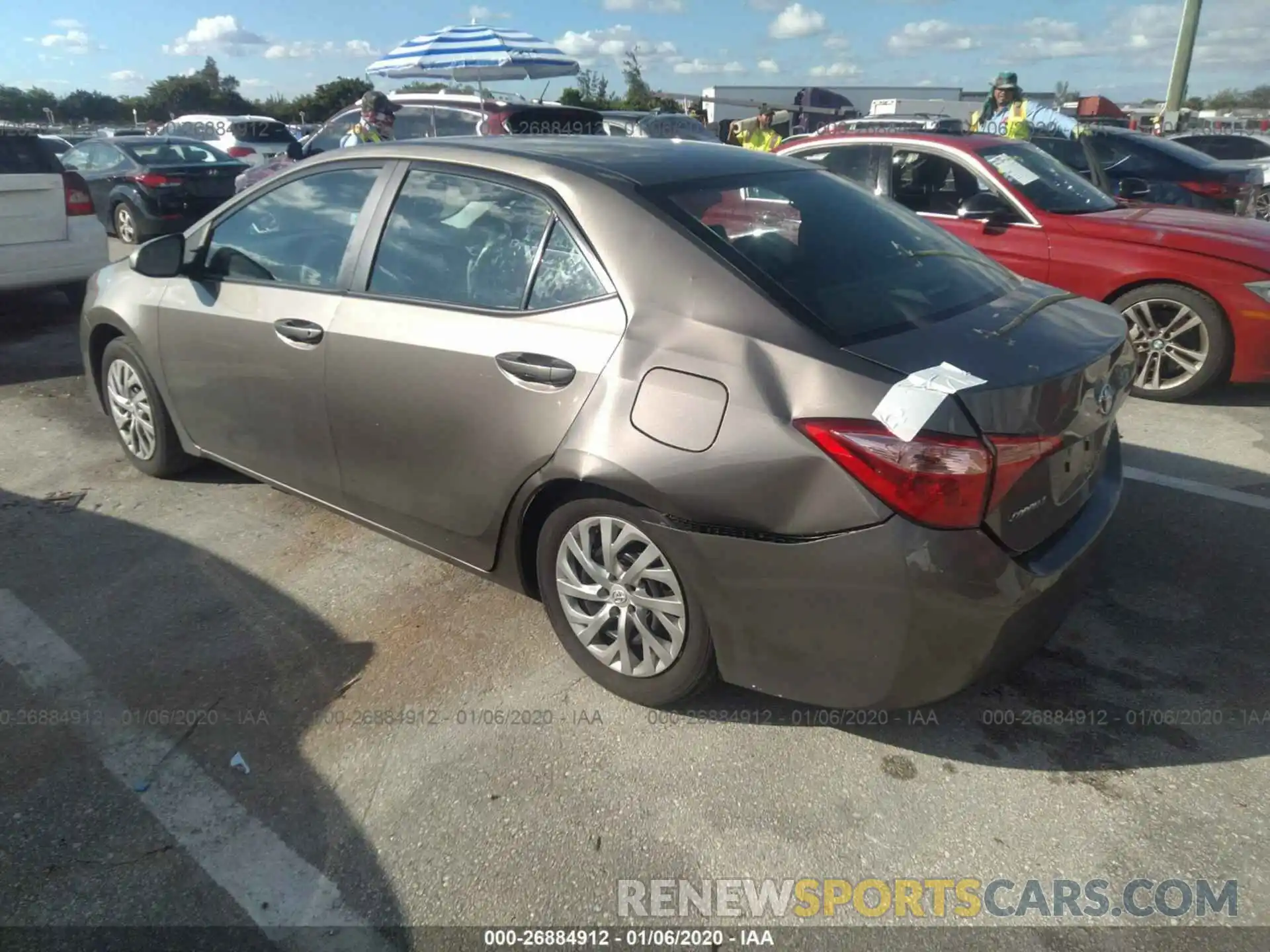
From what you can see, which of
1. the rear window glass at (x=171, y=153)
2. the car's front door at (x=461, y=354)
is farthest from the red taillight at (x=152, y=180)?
the car's front door at (x=461, y=354)

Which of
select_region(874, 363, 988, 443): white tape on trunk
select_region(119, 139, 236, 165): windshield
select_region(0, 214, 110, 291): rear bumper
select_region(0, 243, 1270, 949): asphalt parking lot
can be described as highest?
select_region(119, 139, 236, 165): windshield

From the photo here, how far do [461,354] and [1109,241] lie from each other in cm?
479

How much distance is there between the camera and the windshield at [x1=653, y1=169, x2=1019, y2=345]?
8.96ft

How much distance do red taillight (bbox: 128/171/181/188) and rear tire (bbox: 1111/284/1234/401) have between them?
35.1ft

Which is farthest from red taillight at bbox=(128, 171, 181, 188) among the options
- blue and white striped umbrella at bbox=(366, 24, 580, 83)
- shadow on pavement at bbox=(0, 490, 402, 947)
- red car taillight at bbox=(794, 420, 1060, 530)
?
red car taillight at bbox=(794, 420, 1060, 530)

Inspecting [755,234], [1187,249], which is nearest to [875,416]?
[755,234]

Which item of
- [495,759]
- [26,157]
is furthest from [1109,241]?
[26,157]

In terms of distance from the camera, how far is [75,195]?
762cm

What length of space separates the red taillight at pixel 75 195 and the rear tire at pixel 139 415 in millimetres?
3602

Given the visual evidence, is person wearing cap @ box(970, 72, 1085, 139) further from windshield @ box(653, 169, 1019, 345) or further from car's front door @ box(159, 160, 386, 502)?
car's front door @ box(159, 160, 386, 502)

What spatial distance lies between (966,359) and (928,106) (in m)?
28.9

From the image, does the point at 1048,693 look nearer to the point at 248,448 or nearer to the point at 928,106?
the point at 248,448

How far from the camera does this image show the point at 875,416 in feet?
7.71

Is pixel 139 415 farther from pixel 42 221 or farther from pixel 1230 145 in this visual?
pixel 1230 145
